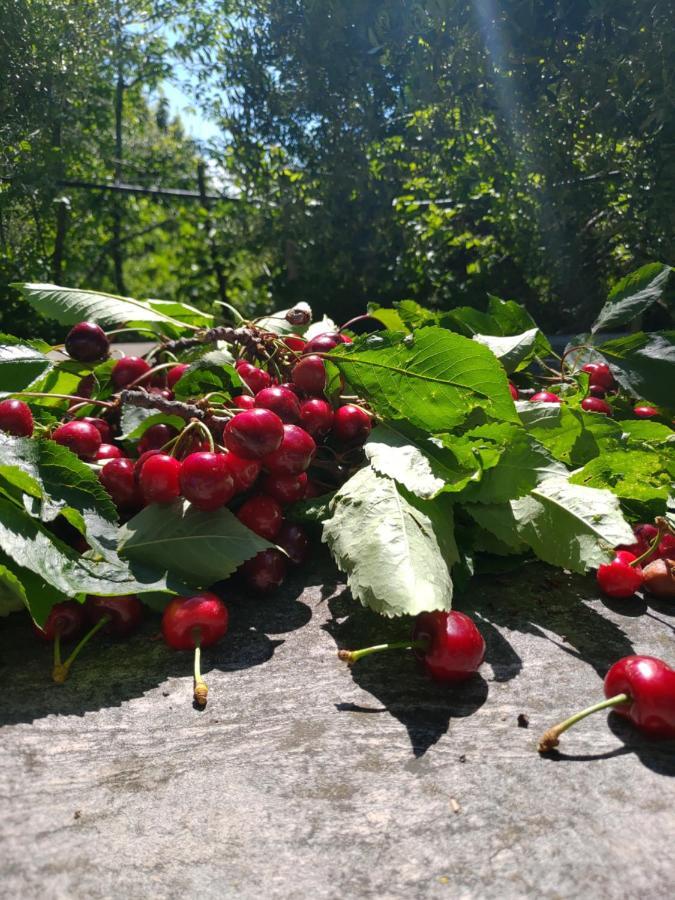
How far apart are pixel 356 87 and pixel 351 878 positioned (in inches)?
184

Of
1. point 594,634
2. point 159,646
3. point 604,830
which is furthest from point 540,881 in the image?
point 159,646

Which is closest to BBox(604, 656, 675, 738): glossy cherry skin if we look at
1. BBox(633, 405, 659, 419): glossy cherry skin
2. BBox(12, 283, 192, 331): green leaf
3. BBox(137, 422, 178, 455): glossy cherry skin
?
BBox(137, 422, 178, 455): glossy cherry skin

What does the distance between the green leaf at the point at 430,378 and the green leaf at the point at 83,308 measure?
69 centimetres

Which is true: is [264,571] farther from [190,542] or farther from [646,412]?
[646,412]

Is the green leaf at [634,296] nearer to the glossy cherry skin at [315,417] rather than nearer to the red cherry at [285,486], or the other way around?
the glossy cherry skin at [315,417]

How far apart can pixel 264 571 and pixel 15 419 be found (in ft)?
1.71

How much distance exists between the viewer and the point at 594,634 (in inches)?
45.6

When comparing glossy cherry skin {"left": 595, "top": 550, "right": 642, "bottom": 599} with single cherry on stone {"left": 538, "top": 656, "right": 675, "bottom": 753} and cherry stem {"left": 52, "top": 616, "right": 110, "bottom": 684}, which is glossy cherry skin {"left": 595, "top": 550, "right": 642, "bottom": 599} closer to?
single cherry on stone {"left": 538, "top": 656, "right": 675, "bottom": 753}

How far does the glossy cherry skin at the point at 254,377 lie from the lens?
1.57 meters

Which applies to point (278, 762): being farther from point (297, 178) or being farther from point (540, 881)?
point (297, 178)

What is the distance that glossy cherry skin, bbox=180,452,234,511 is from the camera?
3.96ft

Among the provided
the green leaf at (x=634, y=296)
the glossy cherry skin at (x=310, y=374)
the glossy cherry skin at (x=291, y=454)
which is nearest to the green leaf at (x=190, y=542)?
the glossy cherry skin at (x=291, y=454)

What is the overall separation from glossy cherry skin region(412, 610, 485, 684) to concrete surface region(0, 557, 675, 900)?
1.3 inches

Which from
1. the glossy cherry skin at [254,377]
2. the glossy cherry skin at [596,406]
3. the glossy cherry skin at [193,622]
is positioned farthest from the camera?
the glossy cherry skin at [596,406]
